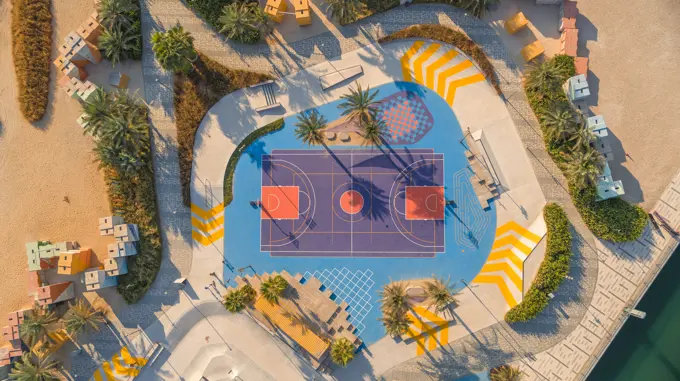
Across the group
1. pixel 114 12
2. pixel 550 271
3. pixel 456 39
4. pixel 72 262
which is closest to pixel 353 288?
Answer: pixel 550 271

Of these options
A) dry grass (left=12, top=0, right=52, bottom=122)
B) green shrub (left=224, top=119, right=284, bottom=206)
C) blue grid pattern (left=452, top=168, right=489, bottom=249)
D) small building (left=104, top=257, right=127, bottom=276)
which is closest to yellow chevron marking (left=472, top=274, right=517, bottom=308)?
blue grid pattern (left=452, top=168, right=489, bottom=249)

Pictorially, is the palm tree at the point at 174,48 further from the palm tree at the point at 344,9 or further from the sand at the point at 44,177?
the palm tree at the point at 344,9

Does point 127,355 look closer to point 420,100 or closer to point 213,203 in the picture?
point 213,203

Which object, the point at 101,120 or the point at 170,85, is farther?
the point at 170,85

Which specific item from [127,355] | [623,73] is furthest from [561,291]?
[127,355]

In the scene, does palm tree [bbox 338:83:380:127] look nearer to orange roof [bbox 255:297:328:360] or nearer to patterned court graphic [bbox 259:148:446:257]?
patterned court graphic [bbox 259:148:446:257]

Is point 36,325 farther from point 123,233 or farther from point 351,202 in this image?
point 351,202

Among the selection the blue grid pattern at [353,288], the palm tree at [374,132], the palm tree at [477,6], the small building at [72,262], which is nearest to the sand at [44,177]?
the small building at [72,262]
